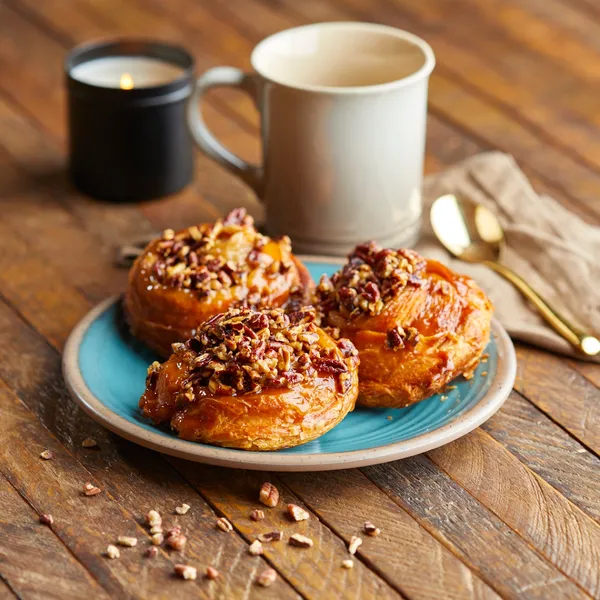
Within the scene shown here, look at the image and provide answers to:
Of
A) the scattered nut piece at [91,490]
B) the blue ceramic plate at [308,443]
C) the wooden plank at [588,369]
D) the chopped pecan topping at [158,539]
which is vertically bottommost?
the wooden plank at [588,369]

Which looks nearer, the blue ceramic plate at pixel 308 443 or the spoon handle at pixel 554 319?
the blue ceramic plate at pixel 308 443

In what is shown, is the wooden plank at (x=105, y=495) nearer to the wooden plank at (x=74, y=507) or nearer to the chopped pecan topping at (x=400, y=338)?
the wooden plank at (x=74, y=507)

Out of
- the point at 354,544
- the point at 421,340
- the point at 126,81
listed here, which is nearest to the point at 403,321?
the point at 421,340

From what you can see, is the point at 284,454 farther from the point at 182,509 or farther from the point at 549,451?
the point at 549,451

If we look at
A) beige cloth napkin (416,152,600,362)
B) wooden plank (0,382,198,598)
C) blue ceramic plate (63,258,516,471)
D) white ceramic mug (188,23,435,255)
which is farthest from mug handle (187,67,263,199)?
wooden plank (0,382,198,598)

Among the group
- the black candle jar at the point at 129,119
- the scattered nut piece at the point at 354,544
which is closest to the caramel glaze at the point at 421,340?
the scattered nut piece at the point at 354,544

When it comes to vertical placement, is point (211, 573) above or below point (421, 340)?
below
